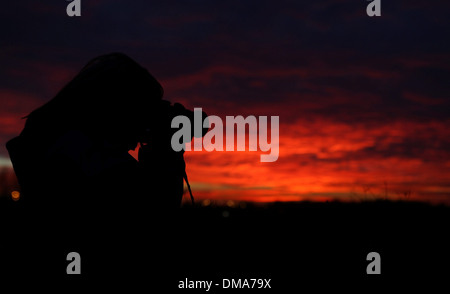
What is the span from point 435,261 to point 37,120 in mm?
4073

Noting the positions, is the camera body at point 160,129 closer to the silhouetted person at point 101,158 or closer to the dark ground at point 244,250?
the silhouetted person at point 101,158

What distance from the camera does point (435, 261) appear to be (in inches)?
183

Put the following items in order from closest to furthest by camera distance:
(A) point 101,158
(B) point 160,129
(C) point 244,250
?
(A) point 101,158, (B) point 160,129, (C) point 244,250

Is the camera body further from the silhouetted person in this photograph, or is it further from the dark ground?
the dark ground

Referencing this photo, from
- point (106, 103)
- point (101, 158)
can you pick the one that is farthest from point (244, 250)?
point (106, 103)

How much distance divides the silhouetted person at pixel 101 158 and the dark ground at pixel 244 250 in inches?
1.9

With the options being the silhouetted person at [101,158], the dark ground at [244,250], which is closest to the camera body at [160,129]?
the silhouetted person at [101,158]

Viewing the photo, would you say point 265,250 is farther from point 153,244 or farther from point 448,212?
point 448,212

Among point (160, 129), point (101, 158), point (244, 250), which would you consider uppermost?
point (160, 129)

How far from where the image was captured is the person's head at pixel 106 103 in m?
4.27

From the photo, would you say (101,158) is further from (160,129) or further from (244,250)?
(244,250)

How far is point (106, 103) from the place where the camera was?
4406 millimetres

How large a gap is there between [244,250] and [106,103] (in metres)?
2.08
